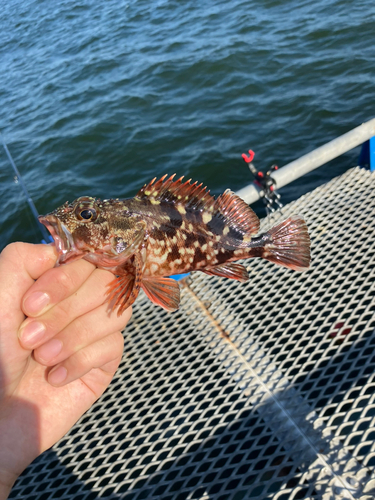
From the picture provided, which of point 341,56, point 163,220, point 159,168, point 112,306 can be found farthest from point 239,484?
point 341,56

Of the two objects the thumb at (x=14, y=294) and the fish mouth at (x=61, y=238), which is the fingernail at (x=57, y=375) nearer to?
the thumb at (x=14, y=294)

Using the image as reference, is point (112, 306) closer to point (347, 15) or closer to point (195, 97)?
point (195, 97)

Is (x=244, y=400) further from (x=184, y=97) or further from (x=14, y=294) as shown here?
(x=184, y=97)

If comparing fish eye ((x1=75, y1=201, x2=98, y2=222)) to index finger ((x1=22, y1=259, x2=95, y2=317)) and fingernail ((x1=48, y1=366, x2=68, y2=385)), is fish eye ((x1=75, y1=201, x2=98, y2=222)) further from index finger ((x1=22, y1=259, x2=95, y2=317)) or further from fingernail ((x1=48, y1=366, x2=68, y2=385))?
fingernail ((x1=48, y1=366, x2=68, y2=385))

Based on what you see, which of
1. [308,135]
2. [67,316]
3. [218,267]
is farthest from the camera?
[308,135]

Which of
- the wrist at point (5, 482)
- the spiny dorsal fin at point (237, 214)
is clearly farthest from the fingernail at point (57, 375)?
the spiny dorsal fin at point (237, 214)

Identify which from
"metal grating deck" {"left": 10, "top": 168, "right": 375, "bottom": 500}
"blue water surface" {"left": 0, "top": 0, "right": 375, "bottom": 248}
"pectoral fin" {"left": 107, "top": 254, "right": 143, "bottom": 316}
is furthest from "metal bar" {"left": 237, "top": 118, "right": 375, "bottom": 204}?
"blue water surface" {"left": 0, "top": 0, "right": 375, "bottom": 248}
